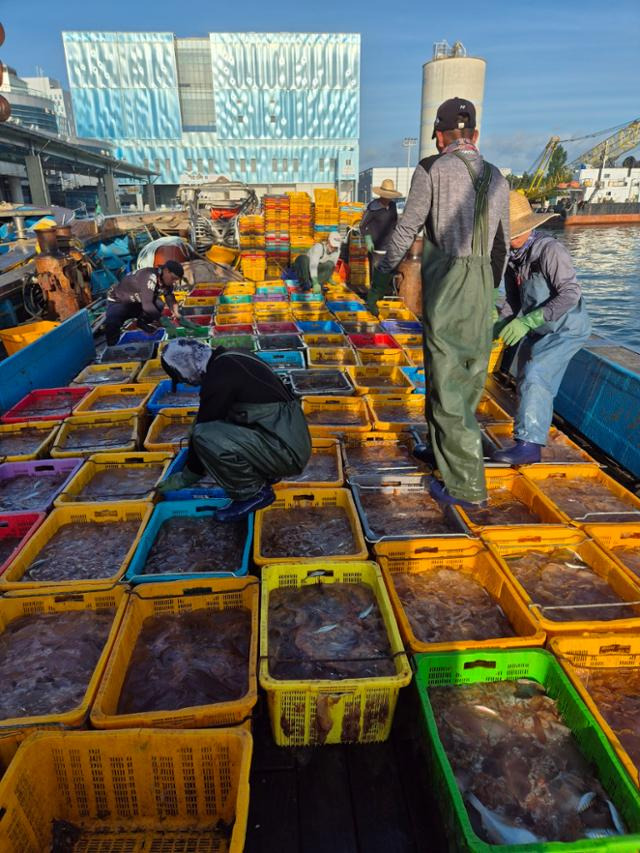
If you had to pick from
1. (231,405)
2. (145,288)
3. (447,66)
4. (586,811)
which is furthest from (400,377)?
(447,66)

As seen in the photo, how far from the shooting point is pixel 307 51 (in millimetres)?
47094

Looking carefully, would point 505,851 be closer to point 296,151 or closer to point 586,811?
point 586,811

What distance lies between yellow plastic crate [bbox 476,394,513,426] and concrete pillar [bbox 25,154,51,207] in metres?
28.2

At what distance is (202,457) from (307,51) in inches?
2220

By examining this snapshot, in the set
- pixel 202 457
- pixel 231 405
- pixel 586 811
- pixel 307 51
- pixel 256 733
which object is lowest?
pixel 256 733

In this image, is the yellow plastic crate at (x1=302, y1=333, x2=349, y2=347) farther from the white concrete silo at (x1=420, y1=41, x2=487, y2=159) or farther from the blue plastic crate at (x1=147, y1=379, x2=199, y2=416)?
the white concrete silo at (x1=420, y1=41, x2=487, y2=159)

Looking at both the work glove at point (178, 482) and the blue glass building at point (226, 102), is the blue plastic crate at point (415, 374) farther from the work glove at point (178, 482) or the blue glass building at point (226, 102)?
the blue glass building at point (226, 102)

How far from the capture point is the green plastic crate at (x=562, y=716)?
147cm

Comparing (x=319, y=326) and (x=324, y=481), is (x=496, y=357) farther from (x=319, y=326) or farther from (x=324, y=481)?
(x=324, y=481)

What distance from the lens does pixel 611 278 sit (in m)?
23.2

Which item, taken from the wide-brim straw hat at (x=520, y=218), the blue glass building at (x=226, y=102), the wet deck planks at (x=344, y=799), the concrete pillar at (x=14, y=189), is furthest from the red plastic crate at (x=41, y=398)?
the blue glass building at (x=226, y=102)

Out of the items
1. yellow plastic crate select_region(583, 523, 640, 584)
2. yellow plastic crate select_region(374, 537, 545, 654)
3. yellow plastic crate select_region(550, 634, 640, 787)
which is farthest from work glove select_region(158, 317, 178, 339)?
yellow plastic crate select_region(550, 634, 640, 787)

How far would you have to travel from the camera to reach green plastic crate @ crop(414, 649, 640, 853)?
1.47 meters

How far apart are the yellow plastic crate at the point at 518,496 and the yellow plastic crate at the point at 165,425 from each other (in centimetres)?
230
